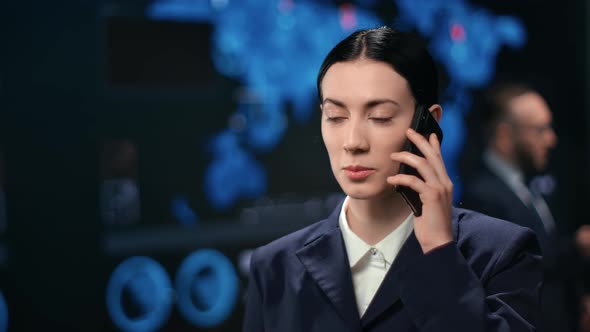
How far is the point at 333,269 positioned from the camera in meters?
1.00

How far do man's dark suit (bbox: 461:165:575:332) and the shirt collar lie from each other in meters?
1.10

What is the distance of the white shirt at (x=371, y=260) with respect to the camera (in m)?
0.99

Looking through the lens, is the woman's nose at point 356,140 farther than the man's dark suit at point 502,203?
No

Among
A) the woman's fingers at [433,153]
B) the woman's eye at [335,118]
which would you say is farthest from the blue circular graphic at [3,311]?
the woman's fingers at [433,153]

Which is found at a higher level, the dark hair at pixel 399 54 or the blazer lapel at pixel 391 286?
the dark hair at pixel 399 54

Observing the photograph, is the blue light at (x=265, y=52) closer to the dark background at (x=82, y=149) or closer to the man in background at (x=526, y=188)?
the dark background at (x=82, y=149)

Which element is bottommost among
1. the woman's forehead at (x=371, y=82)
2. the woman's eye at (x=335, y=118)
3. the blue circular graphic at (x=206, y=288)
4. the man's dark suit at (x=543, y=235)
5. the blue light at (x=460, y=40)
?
the blue circular graphic at (x=206, y=288)

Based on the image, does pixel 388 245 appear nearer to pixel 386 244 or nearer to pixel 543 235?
pixel 386 244

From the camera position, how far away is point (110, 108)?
9.95ft

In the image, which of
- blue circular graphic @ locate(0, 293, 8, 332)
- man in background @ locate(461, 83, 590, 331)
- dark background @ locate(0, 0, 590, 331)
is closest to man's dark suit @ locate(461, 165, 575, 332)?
man in background @ locate(461, 83, 590, 331)

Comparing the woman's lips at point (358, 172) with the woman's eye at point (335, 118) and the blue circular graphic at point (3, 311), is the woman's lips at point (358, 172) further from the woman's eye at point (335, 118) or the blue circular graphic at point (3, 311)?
the blue circular graphic at point (3, 311)

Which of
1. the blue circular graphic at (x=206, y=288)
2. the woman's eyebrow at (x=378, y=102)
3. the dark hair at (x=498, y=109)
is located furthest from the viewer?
the blue circular graphic at (x=206, y=288)

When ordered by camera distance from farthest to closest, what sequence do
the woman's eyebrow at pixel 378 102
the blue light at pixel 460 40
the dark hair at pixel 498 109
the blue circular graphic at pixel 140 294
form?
the blue light at pixel 460 40 < the blue circular graphic at pixel 140 294 < the dark hair at pixel 498 109 < the woman's eyebrow at pixel 378 102

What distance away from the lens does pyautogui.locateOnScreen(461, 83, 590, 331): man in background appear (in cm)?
219
